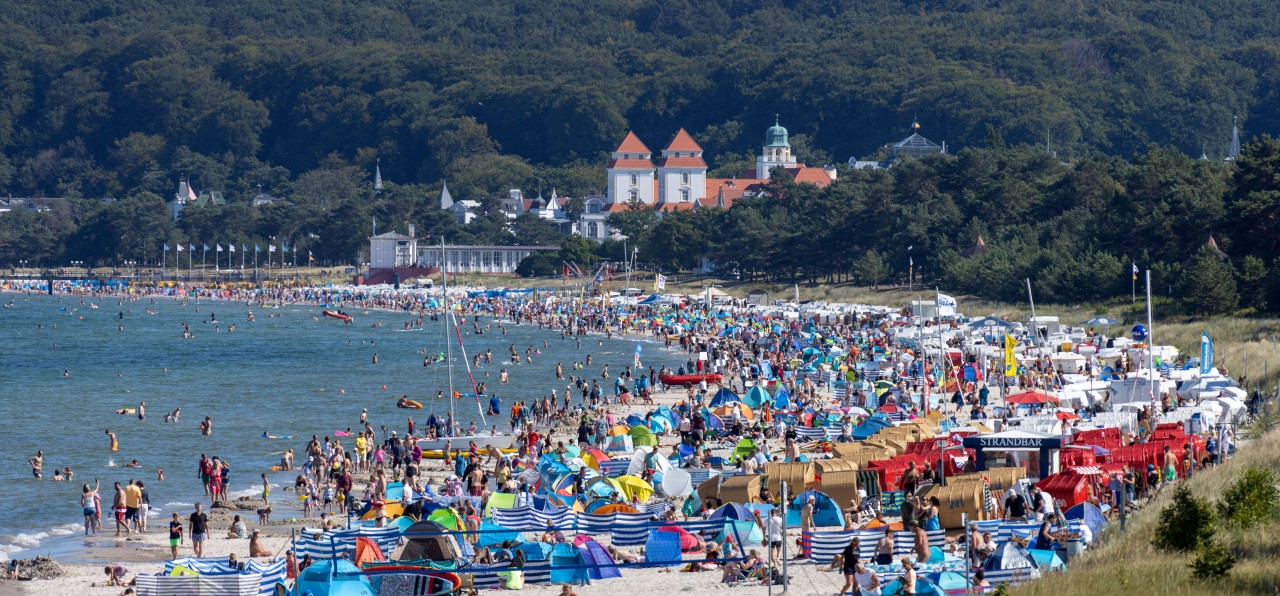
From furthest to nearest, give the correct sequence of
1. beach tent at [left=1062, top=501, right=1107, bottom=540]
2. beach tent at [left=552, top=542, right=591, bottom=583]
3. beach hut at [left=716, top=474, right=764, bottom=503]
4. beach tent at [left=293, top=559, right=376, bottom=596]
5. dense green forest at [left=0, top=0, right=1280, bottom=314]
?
dense green forest at [left=0, top=0, right=1280, bottom=314] → beach hut at [left=716, top=474, right=764, bottom=503] → beach tent at [left=552, top=542, right=591, bottom=583] → beach tent at [left=1062, top=501, right=1107, bottom=540] → beach tent at [left=293, top=559, right=376, bottom=596]

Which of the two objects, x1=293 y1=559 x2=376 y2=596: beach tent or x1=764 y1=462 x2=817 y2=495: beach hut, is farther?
x1=764 y1=462 x2=817 y2=495: beach hut

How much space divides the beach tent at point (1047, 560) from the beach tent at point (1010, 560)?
0.11 meters

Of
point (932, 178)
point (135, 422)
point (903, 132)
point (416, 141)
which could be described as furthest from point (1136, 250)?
point (416, 141)

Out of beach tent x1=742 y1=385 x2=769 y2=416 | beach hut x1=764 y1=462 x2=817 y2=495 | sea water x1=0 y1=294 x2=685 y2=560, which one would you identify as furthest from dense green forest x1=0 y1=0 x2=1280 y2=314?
beach hut x1=764 y1=462 x2=817 y2=495

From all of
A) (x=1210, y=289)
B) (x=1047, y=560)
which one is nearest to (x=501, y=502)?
(x=1047, y=560)

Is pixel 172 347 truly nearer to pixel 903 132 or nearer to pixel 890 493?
pixel 890 493

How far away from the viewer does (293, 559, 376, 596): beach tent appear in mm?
18078

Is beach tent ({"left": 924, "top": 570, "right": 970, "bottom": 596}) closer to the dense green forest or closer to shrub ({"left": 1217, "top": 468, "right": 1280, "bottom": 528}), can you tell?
shrub ({"left": 1217, "top": 468, "right": 1280, "bottom": 528})

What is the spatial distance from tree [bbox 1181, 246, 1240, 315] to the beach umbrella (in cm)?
2537

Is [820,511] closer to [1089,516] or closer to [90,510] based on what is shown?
[1089,516]

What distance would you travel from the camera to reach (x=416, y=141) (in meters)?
198

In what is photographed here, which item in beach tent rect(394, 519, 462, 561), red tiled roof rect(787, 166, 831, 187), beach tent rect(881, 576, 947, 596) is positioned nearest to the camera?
beach tent rect(881, 576, 947, 596)

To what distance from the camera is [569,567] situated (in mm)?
19781

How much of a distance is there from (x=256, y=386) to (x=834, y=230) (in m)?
36.6
